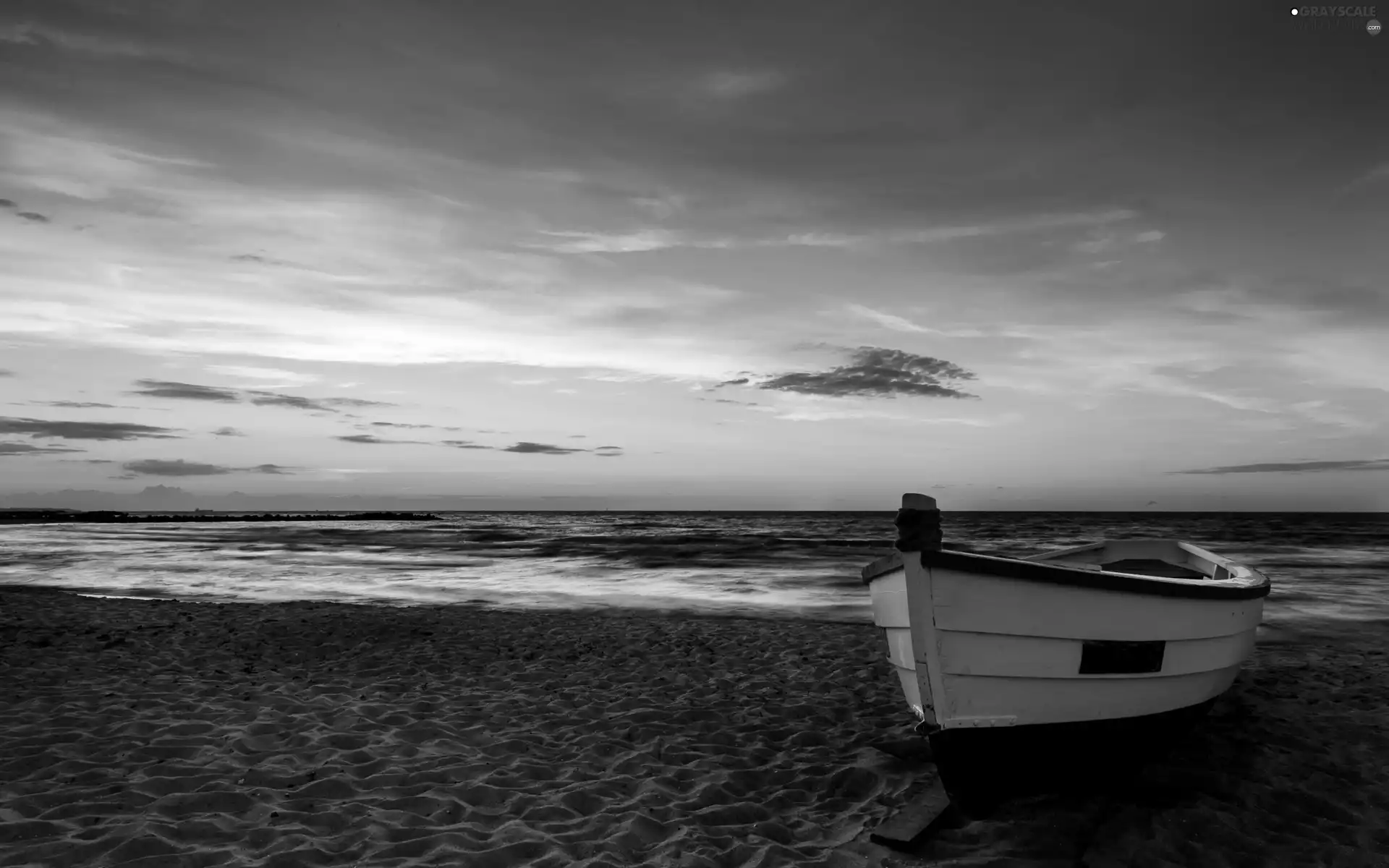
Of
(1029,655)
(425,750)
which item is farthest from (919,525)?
(425,750)

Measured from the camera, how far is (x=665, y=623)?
14273mm

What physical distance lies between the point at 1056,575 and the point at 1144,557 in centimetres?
782

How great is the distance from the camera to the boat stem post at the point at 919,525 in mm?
5094

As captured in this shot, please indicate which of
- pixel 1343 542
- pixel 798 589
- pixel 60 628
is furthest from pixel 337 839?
Result: pixel 1343 542

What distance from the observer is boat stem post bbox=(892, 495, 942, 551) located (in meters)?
5.09

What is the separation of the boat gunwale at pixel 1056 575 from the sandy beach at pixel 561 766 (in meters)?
A: 1.64

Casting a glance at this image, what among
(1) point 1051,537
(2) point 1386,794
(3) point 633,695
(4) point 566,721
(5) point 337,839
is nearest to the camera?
(5) point 337,839

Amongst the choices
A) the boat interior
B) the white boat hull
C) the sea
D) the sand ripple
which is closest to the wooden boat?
the white boat hull


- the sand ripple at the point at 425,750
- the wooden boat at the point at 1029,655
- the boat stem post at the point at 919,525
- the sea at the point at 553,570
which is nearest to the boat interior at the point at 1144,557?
the sand ripple at the point at 425,750

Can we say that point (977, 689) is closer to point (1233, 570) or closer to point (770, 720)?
point (770, 720)

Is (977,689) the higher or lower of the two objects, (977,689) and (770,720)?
the higher

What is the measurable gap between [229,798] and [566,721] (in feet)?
10.1

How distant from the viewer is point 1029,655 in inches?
214

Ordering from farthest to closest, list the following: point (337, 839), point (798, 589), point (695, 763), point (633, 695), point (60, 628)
A: 1. point (798, 589)
2. point (60, 628)
3. point (633, 695)
4. point (695, 763)
5. point (337, 839)
